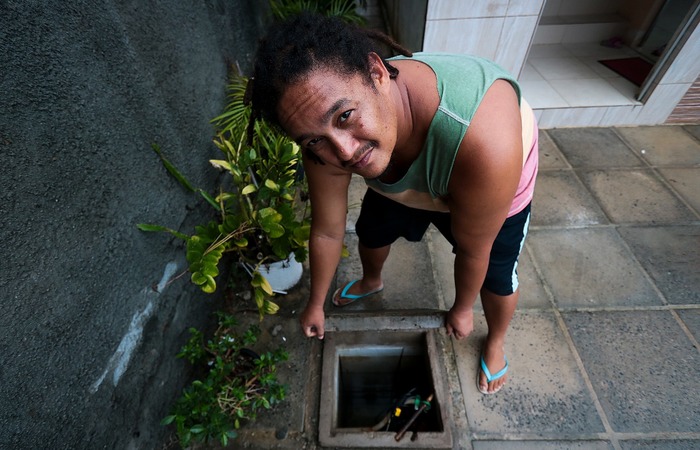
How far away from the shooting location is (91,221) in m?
1.34

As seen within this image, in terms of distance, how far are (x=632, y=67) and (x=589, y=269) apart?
3.23 m

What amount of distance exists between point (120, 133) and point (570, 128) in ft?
13.3

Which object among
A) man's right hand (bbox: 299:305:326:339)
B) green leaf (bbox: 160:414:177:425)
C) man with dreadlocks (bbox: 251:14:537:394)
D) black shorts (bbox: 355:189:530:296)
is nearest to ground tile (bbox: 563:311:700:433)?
black shorts (bbox: 355:189:530:296)

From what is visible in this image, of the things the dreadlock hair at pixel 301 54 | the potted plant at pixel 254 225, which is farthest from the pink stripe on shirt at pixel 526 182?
the potted plant at pixel 254 225

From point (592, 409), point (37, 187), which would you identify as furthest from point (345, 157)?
point (592, 409)

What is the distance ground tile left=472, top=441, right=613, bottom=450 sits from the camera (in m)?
1.67

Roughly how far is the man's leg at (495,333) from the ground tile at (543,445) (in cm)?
25

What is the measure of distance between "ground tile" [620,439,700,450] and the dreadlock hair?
2.05 m

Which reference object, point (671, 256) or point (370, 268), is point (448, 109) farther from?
point (671, 256)

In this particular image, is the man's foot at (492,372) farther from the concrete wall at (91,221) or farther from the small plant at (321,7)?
the small plant at (321,7)

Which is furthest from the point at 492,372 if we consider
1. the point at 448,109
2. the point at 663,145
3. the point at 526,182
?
the point at 663,145

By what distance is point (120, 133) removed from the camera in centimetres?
150

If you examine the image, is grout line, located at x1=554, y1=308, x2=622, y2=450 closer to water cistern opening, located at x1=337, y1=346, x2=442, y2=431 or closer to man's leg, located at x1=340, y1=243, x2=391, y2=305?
water cistern opening, located at x1=337, y1=346, x2=442, y2=431

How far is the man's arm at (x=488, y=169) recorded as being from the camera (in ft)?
3.22
